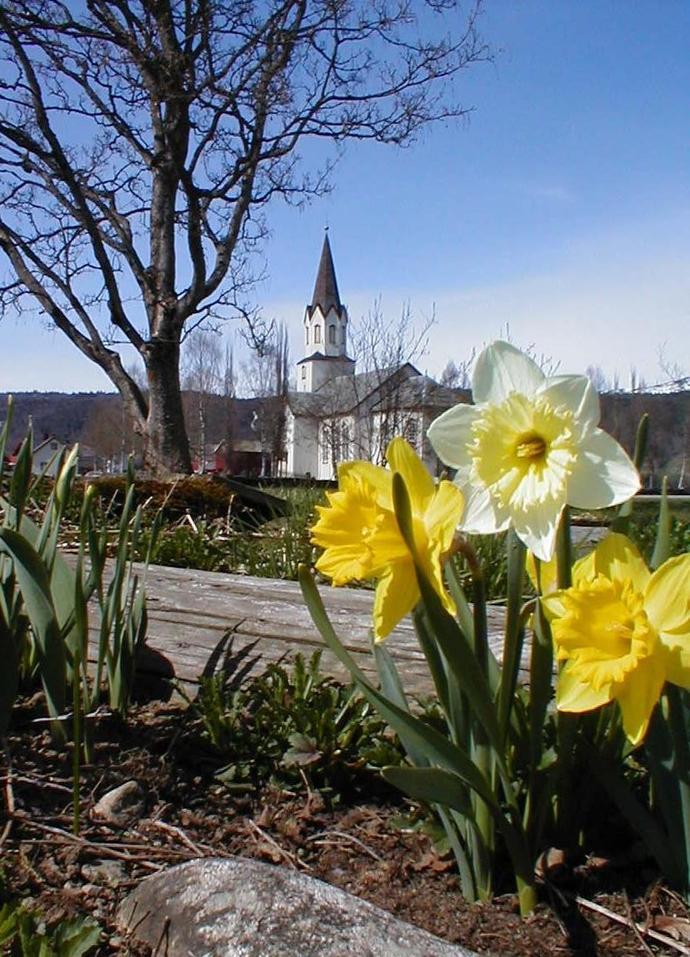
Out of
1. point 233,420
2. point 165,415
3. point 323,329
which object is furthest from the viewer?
point 323,329

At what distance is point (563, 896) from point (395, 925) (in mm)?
293

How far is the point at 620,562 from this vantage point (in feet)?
2.91

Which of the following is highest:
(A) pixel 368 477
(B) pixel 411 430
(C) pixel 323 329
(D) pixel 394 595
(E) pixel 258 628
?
(C) pixel 323 329

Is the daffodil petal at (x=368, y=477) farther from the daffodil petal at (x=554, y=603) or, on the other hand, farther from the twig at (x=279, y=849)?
the twig at (x=279, y=849)

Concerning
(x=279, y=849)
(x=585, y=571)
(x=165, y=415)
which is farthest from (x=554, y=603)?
(x=165, y=415)

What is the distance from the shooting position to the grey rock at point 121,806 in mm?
1478

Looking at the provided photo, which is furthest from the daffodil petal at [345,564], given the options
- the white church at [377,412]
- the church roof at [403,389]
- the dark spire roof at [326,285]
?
the dark spire roof at [326,285]

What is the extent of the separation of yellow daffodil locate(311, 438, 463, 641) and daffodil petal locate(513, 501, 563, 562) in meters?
0.07

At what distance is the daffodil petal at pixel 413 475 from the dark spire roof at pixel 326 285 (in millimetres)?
48613

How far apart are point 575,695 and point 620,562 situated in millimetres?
153

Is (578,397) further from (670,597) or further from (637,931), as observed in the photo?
(637,931)

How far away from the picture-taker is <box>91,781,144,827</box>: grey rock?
1478mm

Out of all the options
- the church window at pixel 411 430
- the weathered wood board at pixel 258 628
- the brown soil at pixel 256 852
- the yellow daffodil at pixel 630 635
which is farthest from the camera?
the church window at pixel 411 430

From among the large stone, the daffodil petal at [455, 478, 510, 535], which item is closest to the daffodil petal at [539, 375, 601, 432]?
the daffodil petal at [455, 478, 510, 535]
